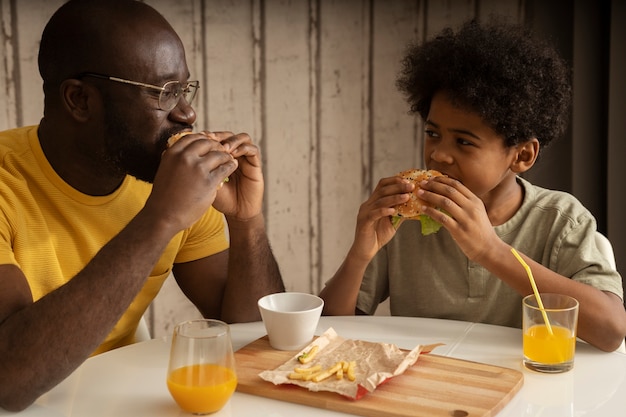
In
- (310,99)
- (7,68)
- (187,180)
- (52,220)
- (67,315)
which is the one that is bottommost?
(67,315)

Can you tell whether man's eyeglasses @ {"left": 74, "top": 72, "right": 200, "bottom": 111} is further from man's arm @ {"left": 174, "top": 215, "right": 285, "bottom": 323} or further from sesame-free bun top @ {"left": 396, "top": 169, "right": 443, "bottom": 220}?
sesame-free bun top @ {"left": 396, "top": 169, "right": 443, "bottom": 220}

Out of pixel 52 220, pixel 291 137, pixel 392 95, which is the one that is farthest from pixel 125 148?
pixel 392 95

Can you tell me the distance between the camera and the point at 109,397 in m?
1.39

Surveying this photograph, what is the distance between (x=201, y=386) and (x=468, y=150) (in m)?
0.99

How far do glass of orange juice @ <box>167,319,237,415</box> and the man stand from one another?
231mm

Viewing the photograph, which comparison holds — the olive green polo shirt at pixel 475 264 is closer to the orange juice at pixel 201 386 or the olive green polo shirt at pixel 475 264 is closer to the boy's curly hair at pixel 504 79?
the boy's curly hair at pixel 504 79

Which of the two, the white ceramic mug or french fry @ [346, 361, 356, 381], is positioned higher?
the white ceramic mug

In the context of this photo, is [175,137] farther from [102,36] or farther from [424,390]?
[424,390]

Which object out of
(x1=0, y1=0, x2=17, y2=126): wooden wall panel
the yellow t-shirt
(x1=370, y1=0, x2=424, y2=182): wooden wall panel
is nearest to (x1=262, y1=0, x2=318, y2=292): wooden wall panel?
(x1=370, y1=0, x2=424, y2=182): wooden wall panel

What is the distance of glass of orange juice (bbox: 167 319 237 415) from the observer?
1.26 metres

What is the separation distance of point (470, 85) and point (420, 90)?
0.73 feet

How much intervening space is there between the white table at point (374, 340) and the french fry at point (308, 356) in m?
0.12

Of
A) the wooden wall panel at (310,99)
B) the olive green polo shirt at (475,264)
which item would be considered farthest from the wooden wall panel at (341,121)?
the olive green polo shirt at (475,264)

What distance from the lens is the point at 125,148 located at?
188 cm
